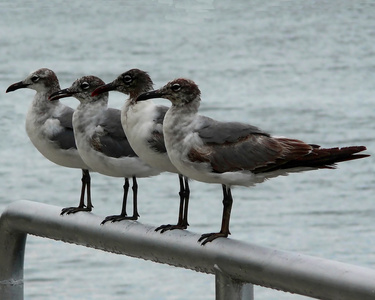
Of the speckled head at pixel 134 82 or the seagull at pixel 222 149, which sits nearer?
the seagull at pixel 222 149

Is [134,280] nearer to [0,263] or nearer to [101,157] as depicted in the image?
[101,157]

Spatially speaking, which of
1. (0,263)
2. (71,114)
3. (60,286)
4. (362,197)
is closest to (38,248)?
(60,286)

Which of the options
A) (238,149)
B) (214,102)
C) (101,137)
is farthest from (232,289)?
(214,102)

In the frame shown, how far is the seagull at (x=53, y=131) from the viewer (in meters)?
4.55

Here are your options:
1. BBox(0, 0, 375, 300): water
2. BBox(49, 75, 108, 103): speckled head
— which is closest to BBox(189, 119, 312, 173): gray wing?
BBox(49, 75, 108, 103): speckled head

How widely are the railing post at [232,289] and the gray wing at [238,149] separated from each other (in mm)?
891

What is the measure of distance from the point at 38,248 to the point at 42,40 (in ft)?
73.2

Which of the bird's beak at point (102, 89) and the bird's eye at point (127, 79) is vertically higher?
the bird's eye at point (127, 79)

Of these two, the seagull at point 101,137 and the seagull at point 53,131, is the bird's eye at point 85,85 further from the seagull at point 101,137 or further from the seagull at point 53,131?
the seagull at point 53,131

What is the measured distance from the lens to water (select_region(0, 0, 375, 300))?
13.1 m

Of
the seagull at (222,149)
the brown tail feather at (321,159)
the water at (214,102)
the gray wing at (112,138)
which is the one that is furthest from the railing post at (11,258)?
the water at (214,102)

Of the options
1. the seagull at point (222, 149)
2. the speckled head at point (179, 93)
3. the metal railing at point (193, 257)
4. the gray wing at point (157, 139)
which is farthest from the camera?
the gray wing at point (157, 139)

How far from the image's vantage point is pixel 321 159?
338 cm

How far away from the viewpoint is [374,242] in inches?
545
